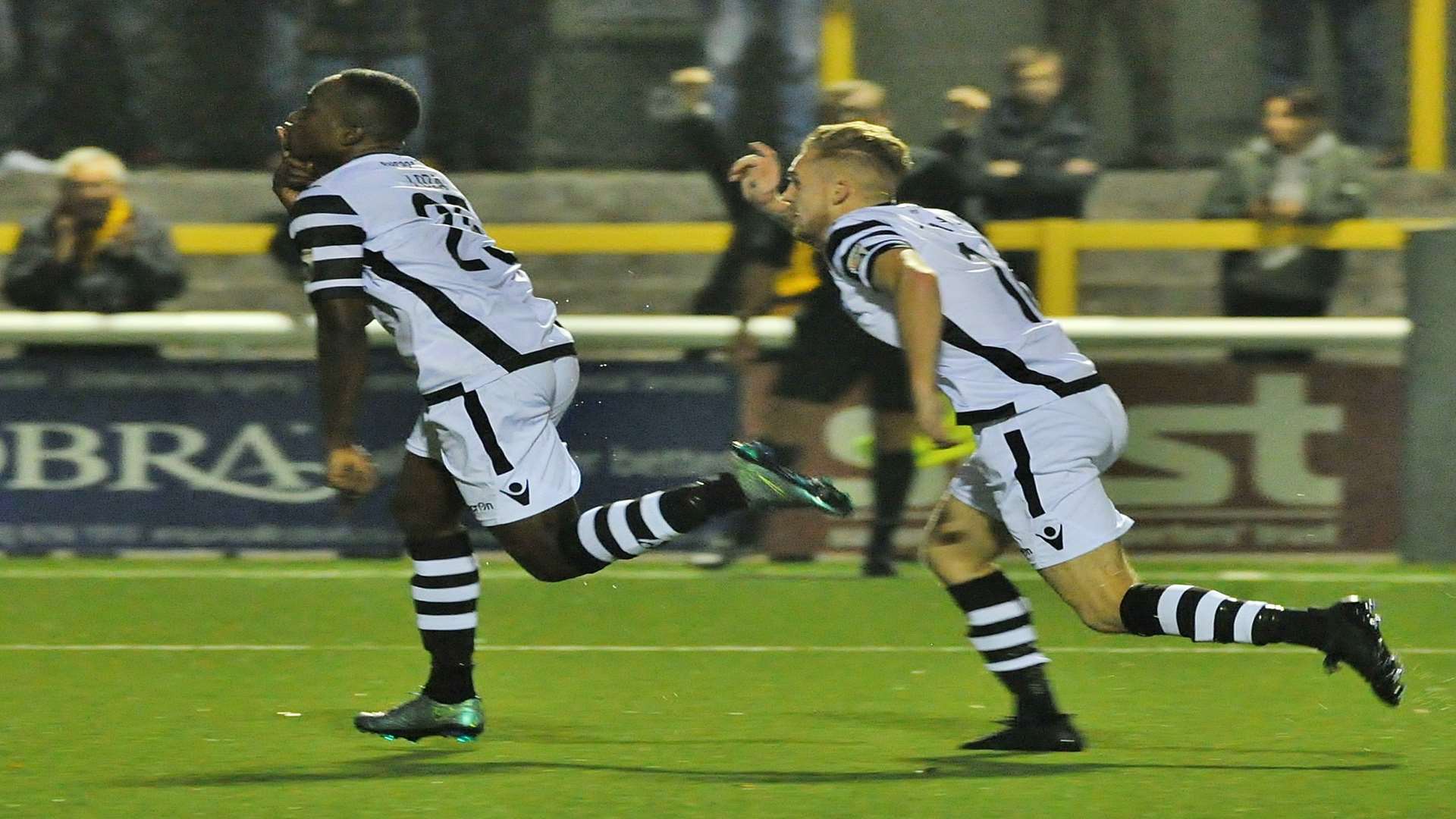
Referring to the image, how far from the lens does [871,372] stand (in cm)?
948

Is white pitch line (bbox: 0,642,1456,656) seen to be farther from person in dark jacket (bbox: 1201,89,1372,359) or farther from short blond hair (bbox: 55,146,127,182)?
person in dark jacket (bbox: 1201,89,1372,359)

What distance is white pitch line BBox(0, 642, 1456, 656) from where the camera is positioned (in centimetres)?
754

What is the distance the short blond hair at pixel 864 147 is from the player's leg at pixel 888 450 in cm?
363

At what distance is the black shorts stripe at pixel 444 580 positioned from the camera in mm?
5938

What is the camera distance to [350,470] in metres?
5.61

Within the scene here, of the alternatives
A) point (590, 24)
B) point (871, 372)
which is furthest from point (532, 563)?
point (590, 24)

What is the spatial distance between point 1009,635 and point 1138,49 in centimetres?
849

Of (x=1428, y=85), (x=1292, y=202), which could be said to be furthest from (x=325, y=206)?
(x=1428, y=85)

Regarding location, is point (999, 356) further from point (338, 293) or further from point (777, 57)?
point (777, 57)

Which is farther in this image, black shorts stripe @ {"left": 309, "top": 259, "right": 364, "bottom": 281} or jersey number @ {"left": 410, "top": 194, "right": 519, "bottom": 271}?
jersey number @ {"left": 410, "top": 194, "right": 519, "bottom": 271}

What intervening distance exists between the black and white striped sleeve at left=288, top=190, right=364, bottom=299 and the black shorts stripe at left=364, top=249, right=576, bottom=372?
0.06m

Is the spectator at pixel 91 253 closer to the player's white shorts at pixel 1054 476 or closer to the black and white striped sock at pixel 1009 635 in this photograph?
the black and white striped sock at pixel 1009 635

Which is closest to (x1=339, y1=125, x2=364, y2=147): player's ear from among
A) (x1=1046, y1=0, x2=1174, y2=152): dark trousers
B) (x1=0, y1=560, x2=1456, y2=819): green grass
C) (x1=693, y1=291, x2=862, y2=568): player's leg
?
(x1=0, y1=560, x2=1456, y2=819): green grass

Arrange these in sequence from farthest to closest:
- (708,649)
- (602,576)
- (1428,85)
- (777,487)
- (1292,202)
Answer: (1428,85)
(1292,202)
(602,576)
(708,649)
(777,487)
